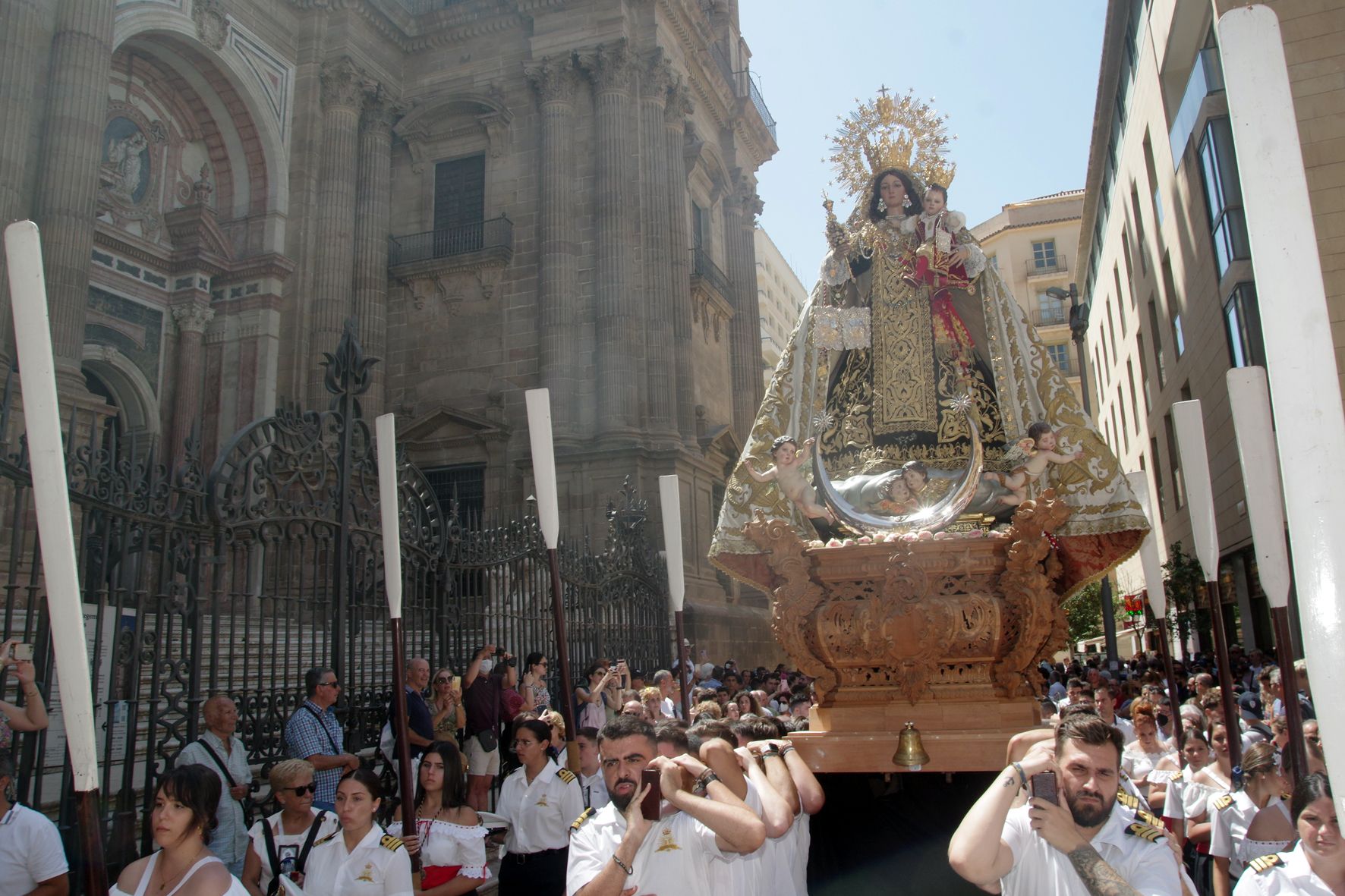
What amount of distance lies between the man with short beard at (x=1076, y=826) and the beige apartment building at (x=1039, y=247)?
51.8 meters

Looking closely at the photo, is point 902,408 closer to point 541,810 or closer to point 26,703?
point 541,810

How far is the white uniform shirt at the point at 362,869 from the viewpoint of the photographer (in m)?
4.75

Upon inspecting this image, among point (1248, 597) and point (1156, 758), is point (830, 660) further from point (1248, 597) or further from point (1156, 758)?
point (1248, 597)

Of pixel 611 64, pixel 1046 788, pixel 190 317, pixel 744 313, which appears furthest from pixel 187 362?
pixel 1046 788

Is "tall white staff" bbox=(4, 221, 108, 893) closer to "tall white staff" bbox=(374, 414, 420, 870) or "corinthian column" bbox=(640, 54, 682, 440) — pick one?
"tall white staff" bbox=(374, 414, 420, 870)

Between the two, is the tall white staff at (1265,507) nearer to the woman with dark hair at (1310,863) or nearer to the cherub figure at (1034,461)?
the cherub figure at (1034,461)

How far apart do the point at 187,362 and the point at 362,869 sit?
1748 centimetres

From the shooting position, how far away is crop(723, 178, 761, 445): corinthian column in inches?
1109

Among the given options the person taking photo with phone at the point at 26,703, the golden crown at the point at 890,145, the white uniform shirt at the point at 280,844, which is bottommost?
the white uniform shirt at the point at 280,844

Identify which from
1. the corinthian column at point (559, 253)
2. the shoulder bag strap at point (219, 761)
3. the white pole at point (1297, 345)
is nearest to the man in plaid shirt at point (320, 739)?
the shoulder bag strap at point (219, 761)

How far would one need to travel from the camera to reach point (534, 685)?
1061 centimetres

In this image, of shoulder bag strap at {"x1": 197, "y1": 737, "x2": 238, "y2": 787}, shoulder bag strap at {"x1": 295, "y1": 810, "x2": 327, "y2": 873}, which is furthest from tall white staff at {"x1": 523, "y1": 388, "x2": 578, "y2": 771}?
shoulder bag strap at {"x1": 197, "y1": 737, "x2": 238, "y2": 787}

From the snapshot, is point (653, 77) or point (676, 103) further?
point (676, 103)

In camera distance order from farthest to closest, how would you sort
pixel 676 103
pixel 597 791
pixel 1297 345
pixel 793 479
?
pixel 676 103
pixel 597 791
pixel 793 479
pixel 1297 345
